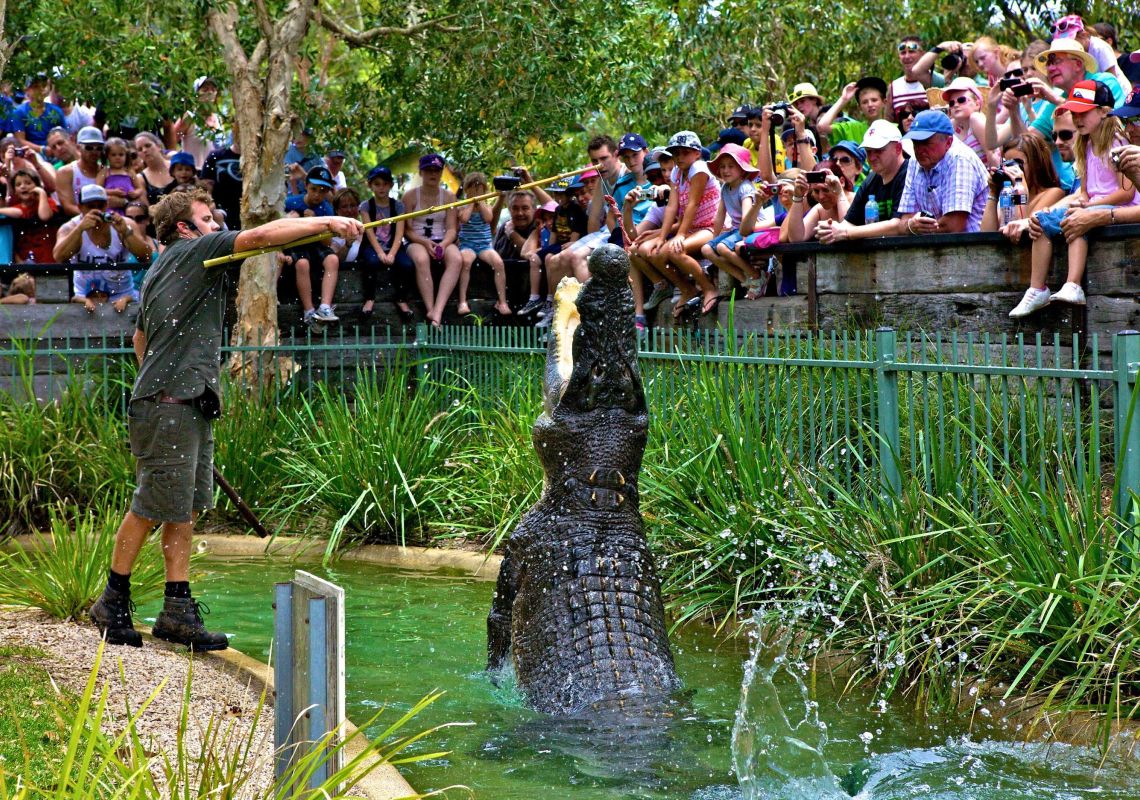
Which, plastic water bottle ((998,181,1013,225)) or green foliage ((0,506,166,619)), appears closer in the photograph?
green foliage ((0,506,166,619))

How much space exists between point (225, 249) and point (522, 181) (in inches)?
262

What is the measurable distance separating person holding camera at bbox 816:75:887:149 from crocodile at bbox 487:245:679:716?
6465mm

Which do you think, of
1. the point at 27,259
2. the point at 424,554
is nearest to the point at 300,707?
the point at 424,554

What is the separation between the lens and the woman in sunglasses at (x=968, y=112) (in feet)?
34.4

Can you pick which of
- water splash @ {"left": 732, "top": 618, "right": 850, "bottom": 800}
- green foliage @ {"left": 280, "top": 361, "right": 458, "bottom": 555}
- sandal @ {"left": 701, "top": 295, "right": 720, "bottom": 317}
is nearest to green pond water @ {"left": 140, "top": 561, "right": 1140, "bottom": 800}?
water splash @ {"left": 732, "top": 618, "right": 850, "bottom": 800}

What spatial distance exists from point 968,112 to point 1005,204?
6.34 ft

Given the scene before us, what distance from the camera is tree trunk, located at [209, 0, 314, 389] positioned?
11648 millimetres

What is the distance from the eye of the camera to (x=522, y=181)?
1234 cm

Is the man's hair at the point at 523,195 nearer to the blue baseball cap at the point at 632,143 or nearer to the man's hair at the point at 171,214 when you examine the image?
the blue baseball cap at the point at 632,143

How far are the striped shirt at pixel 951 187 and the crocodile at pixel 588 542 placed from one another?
14.1ft

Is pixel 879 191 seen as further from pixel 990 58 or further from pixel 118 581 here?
pixel 118 581

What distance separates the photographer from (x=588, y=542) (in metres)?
5.42

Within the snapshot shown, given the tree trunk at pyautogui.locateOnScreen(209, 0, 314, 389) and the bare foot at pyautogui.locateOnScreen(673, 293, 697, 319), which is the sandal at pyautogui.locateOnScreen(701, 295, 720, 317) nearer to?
the bare foot at pyautogui.locateOnScreen(673, 293, 697, 319)

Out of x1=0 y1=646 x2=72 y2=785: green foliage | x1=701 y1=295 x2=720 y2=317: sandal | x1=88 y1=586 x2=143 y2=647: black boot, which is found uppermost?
x1=701 y1=295 x2=720 y2=317: sandal
